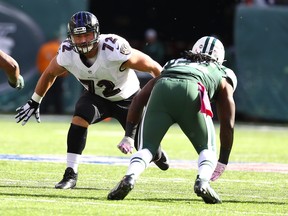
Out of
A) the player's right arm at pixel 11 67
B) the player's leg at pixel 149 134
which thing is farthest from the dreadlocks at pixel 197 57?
the player's right arm at pixel 11 67

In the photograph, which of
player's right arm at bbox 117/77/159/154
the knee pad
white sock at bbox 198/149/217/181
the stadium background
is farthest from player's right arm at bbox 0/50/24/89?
the stadium background

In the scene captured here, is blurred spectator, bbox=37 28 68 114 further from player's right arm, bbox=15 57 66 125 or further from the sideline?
player's right arm, bbox=15 57 66 125

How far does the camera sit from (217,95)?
7.46 metres

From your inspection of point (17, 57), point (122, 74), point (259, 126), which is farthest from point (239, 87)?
point (122, 74)

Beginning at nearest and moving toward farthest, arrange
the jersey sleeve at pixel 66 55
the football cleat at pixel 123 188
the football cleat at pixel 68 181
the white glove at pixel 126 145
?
the football cleat at pixel 123 188, the white glove at pixel 126 145, the football cleat at pixel 68 181, the jersey sleeve at pixel 66 55

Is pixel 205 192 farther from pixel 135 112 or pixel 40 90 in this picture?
pixel 40 90

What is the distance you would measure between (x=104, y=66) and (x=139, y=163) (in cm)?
138

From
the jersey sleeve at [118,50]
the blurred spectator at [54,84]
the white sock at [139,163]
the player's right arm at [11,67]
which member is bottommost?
the blurred spectator at [54,84]

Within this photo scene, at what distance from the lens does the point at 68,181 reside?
7.86 metres

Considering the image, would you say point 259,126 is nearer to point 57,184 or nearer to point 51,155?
point 51,155

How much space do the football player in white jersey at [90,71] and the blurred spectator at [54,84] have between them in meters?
11.0

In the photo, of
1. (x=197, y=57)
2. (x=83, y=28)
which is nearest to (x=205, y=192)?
(x=197, y=57)

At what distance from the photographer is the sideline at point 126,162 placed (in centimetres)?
1031

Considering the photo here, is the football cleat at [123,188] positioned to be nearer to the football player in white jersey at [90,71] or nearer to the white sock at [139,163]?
the white sock at [139,163]
